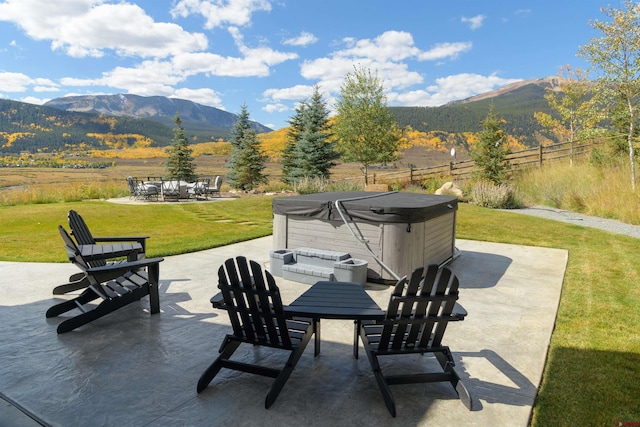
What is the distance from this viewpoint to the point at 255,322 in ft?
8.24

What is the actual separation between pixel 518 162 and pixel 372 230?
1699 cm

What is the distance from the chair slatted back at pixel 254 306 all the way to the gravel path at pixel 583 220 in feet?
29.6

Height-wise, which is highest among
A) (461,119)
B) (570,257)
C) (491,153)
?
(461,119)

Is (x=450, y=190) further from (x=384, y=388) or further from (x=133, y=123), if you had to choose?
(x=133, y=123)

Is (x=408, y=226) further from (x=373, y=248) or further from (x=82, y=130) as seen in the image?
(x=82, y=130)

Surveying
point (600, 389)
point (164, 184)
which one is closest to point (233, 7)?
point (164, 184)

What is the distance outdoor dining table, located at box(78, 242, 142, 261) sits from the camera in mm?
3932

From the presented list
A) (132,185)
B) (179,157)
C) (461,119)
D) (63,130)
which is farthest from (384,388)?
(63,130)

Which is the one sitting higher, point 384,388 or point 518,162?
point 518,162

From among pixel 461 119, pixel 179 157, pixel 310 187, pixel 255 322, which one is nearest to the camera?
pixel 255 322

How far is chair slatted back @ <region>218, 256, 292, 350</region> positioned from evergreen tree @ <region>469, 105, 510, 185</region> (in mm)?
16873

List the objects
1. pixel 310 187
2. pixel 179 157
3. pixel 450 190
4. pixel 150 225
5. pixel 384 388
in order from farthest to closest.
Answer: pixel 179 157 < pixel 450 190 < pixel 310 187 < pixel 150 225 < pixel 384 388

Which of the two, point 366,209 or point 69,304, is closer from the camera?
point 69,304

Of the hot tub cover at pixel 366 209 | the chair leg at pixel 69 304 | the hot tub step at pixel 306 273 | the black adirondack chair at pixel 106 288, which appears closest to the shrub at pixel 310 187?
the hot tub cover at pixel 366 209
